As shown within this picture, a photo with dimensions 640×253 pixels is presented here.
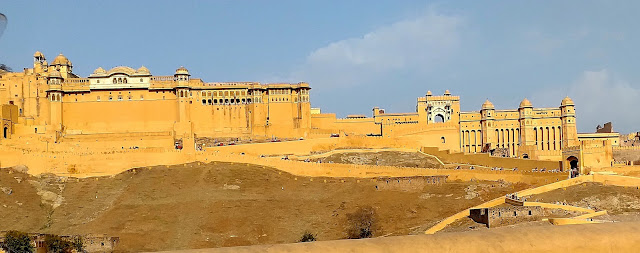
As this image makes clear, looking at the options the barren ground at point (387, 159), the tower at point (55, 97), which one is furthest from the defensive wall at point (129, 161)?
the tower at point (55, 97)

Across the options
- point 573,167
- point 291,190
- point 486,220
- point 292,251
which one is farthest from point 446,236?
point 573,167

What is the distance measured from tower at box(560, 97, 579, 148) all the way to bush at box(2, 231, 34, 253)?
53520mm

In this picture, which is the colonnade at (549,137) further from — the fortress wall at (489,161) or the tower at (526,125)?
the fortress wall at (489,161)

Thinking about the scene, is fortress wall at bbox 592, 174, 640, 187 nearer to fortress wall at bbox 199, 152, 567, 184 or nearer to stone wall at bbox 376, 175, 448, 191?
fortress wall at bbox 199, 152, 567, 184

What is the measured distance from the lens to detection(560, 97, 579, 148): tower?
74.8 m

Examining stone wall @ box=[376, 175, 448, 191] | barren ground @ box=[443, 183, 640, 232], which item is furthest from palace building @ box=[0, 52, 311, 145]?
barren ground @ box=[443, 183, 640, 232]

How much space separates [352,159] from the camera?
65.5 metres

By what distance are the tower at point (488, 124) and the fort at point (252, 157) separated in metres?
0.12

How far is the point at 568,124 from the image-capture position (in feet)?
245

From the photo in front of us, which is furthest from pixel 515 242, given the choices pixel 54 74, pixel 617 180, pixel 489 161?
pixel 54 74

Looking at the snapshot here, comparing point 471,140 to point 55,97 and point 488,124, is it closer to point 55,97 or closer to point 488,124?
point 488,124

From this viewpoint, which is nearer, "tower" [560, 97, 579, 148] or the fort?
the fort

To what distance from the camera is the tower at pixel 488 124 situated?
7566 cm

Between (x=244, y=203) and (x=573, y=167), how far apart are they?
28.4 metres
